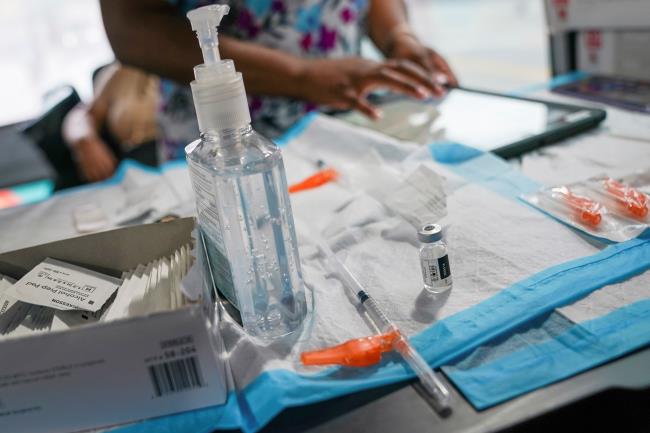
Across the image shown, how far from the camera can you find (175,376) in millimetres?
352

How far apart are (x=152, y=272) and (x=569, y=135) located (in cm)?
54

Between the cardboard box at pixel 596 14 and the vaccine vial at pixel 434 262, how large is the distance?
1.99ft

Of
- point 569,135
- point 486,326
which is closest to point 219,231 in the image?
point 486,326

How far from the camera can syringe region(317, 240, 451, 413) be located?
349mm

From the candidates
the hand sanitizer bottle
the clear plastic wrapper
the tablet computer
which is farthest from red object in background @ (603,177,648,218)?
the hand sanitizer bottle

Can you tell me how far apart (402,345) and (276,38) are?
0.69 m

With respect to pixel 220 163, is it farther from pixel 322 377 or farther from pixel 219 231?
pixel 322 377

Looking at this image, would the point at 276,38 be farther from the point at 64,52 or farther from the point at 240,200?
the point at 64,52

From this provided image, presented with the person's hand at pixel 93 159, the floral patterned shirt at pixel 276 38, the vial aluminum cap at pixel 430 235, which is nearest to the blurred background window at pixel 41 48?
the person's hand at pixel 93 159

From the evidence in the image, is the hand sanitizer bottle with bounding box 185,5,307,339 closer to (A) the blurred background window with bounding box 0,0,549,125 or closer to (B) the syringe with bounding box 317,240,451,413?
(B) the syringe with bounding box 317,240,451,413

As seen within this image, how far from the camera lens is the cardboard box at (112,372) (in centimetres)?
33

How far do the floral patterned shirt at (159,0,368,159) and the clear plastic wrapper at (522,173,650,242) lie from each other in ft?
1.78

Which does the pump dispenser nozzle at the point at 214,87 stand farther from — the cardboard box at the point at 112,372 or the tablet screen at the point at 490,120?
the tablet screen at the point at 490,120

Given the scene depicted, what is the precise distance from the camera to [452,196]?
22.2 inches
